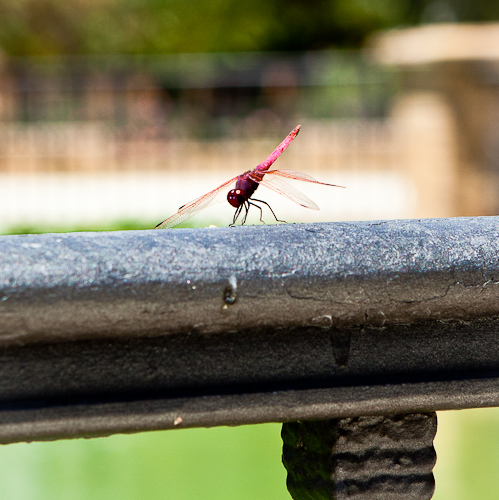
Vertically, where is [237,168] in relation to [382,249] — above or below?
above

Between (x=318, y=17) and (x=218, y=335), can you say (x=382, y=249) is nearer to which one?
(x=218, y=335)

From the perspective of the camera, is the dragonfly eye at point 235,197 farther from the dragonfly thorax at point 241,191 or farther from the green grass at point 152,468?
the green grass at point 152,468

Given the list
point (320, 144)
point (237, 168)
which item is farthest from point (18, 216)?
point (320, 144)

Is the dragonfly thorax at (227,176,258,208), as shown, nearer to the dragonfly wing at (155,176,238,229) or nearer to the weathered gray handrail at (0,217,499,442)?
the dragonfly wing at (155,176,238,229)

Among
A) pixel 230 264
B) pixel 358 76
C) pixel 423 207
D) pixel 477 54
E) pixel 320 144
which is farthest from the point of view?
pixel 358 76

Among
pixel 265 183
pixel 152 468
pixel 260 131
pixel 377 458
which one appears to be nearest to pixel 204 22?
pixel 260 131

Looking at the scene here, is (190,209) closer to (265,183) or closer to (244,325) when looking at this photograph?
(265,183)

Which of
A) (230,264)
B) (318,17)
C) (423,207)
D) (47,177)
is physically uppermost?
(318,17)

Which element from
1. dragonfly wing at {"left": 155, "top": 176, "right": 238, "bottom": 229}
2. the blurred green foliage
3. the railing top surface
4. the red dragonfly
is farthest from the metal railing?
the blurred green foliage
